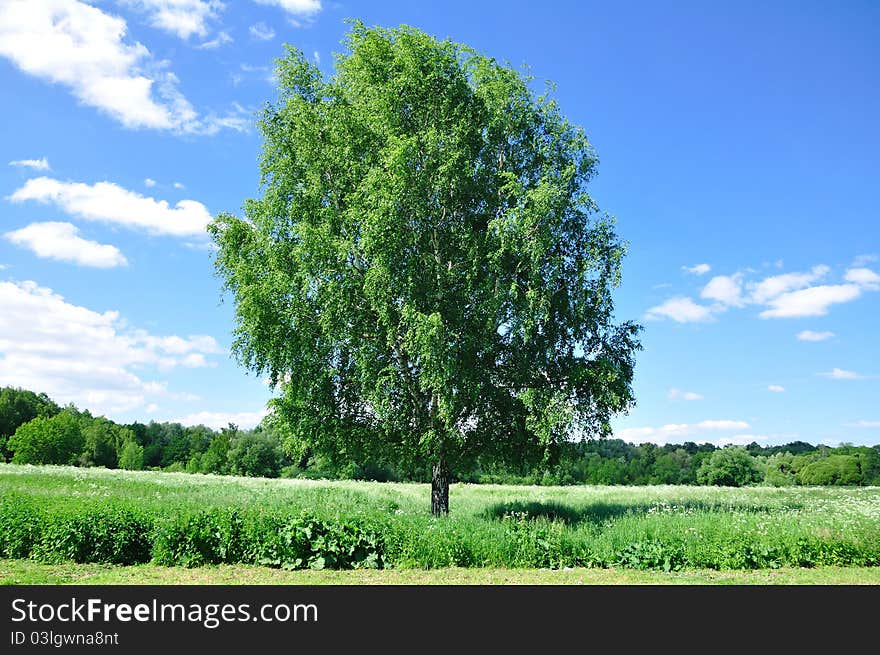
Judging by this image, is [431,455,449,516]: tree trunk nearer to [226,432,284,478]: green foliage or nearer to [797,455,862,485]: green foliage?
[797,455,862,485]: green foliage

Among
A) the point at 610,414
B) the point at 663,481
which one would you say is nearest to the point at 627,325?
the point at 610,414

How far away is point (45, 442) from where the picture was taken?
7831cm

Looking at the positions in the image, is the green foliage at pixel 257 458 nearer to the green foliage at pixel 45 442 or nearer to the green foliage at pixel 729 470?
the green foliage at pixel 45 442

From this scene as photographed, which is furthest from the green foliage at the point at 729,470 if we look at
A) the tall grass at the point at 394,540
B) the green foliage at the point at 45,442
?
the green foliage at the point at 45,442

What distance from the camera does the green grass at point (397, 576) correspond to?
1162 cm

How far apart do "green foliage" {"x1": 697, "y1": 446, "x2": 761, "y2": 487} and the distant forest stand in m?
0.10

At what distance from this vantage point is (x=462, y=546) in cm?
1349

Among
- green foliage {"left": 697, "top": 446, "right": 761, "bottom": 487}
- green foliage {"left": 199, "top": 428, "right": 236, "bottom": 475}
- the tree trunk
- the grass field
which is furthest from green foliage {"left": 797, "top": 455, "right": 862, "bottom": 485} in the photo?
green foliage {"left": 199, "top": 428, "right": 236, "bottom": 475}

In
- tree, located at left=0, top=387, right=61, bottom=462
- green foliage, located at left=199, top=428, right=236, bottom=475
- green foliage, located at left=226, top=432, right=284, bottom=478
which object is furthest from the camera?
tree, located at left=0, top=387, right=61, bottom=462

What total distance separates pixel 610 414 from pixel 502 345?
435 cm

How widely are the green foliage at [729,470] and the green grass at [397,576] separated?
181 ft

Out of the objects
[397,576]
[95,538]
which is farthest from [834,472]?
[95,538]

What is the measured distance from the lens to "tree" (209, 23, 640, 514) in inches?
737
